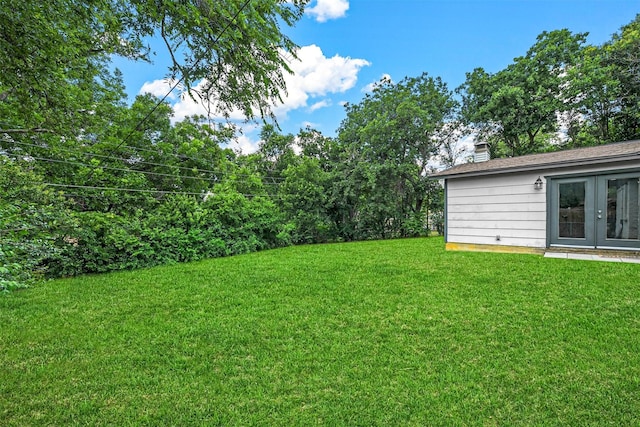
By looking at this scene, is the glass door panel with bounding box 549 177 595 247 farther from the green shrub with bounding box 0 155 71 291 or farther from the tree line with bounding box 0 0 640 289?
the green shrub with bounding box 0 155 71 291

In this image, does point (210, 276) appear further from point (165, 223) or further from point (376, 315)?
point (376, 315)

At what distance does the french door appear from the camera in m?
5.79

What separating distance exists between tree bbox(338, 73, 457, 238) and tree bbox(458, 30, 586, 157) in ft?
5.60

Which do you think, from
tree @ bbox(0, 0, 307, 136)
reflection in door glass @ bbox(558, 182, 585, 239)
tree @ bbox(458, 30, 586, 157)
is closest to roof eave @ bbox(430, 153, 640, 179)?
reflection in door glass @ bbox(558, 182, 585, 239)

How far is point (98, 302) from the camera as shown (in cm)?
422

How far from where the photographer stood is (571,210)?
6.31 m

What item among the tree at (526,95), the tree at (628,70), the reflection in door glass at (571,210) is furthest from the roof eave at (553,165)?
the tree at (628,70)

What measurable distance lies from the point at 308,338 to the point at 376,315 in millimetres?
955

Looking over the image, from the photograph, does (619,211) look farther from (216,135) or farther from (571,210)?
(216,135)

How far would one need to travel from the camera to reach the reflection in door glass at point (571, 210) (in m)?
6.24

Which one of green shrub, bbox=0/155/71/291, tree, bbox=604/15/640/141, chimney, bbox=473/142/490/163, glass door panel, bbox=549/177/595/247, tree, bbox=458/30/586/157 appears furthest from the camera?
tree, bbox=458/30/586/157

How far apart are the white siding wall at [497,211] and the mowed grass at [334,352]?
78.0 inches

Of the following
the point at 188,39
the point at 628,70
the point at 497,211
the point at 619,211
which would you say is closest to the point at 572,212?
the point at 619,211

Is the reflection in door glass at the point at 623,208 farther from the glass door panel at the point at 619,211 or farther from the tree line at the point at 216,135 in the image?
the tree line at the point at 216,135
